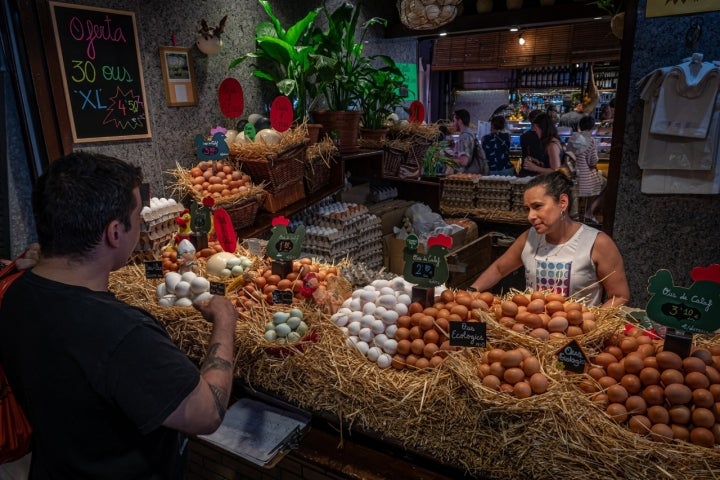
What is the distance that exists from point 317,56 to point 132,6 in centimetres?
139

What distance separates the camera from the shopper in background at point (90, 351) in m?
1.26

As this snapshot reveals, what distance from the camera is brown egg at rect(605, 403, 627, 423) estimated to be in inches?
63.8

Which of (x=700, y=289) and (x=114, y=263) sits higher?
(x=114, y=263)

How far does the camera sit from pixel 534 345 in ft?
6.22

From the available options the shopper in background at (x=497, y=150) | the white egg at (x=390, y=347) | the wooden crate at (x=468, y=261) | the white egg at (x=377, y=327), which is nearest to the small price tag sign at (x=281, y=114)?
the wooden crate at (x=468, y=261)

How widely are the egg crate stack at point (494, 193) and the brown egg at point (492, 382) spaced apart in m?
4.24

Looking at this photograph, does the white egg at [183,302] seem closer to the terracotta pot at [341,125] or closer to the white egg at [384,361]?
the white egg at [384,361]

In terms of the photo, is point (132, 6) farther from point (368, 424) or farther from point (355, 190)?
point (368, 424)

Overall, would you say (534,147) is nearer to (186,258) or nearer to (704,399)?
(186,258)

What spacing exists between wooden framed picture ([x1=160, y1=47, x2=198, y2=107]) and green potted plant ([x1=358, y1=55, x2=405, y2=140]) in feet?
5.20

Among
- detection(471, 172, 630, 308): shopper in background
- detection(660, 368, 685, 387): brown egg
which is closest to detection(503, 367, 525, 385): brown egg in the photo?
detection(660, 368, 685, 387): brown egg

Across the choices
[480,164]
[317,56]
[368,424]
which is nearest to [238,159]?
[317,56]

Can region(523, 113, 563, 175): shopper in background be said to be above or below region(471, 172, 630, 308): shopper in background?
above

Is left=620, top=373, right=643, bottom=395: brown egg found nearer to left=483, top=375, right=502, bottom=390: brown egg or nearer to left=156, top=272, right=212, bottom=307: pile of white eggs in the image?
left=483, top=375, right=502, bottom=390: brown egg
